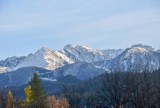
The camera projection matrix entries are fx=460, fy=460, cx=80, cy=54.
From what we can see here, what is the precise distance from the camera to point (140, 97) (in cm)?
6625

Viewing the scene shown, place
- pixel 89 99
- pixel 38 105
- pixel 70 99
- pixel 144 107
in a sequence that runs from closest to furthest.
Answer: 1. pixel 144 107
2. pixel 38 105
3. pixel 70 99
4. pixel 89 99

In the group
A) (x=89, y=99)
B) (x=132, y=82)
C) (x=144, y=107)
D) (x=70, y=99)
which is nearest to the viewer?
(x=144, y=107)

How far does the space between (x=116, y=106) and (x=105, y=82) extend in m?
4.21

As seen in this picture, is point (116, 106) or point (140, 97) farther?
point (116, 106)

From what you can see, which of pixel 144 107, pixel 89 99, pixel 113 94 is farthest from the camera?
pixel 89 99

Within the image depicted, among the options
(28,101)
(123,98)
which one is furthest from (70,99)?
(123,98)

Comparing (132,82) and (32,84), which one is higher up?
(32,84)

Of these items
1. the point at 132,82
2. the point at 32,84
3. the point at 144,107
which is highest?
the point at 32,84

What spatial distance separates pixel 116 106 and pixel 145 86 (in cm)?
1034

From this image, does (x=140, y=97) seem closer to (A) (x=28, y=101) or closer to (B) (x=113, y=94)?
(B) (x=113, y=94)

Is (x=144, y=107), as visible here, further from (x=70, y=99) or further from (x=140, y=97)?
(x=70, y=99)

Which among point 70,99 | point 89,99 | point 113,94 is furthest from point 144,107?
point 89,99

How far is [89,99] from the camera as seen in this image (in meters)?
148

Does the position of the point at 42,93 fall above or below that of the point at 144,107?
above
